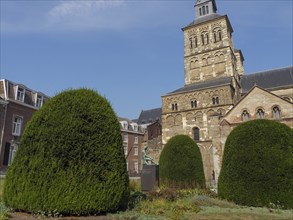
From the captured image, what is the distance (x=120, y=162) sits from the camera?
8.52 metres

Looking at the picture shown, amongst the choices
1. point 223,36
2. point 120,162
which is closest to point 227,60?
point 223,36

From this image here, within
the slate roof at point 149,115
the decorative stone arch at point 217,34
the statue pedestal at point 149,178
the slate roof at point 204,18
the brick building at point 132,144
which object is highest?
the slate roof at point 204,18

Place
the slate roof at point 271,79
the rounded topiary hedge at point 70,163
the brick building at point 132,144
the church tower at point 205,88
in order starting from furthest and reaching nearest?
the brick building at point 132,144 → the slate roof at point 271,79 → the church tower at point 205,88 → the rounded topiary hedge at point 70,163

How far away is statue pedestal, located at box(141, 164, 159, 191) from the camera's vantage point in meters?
14.1

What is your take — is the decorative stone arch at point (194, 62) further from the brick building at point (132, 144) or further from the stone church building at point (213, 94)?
the brick building at point (132, 144)

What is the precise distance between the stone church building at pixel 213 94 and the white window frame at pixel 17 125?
1866 centimetres

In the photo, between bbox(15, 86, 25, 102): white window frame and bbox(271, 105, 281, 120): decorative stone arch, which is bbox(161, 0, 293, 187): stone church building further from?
bbox(15, 86, 25, 102): white window frame

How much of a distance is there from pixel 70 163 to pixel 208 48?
124ft

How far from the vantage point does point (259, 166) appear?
11.3 metres

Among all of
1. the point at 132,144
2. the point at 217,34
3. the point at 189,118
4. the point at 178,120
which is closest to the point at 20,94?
the point at 178,120

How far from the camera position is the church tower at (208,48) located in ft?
130

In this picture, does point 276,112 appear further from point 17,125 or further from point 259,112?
point 17,125

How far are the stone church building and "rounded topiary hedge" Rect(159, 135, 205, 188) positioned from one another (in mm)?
9800

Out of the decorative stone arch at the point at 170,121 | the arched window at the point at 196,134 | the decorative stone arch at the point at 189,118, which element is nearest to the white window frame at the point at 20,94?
the decorative stone arch at the point at 170,121
